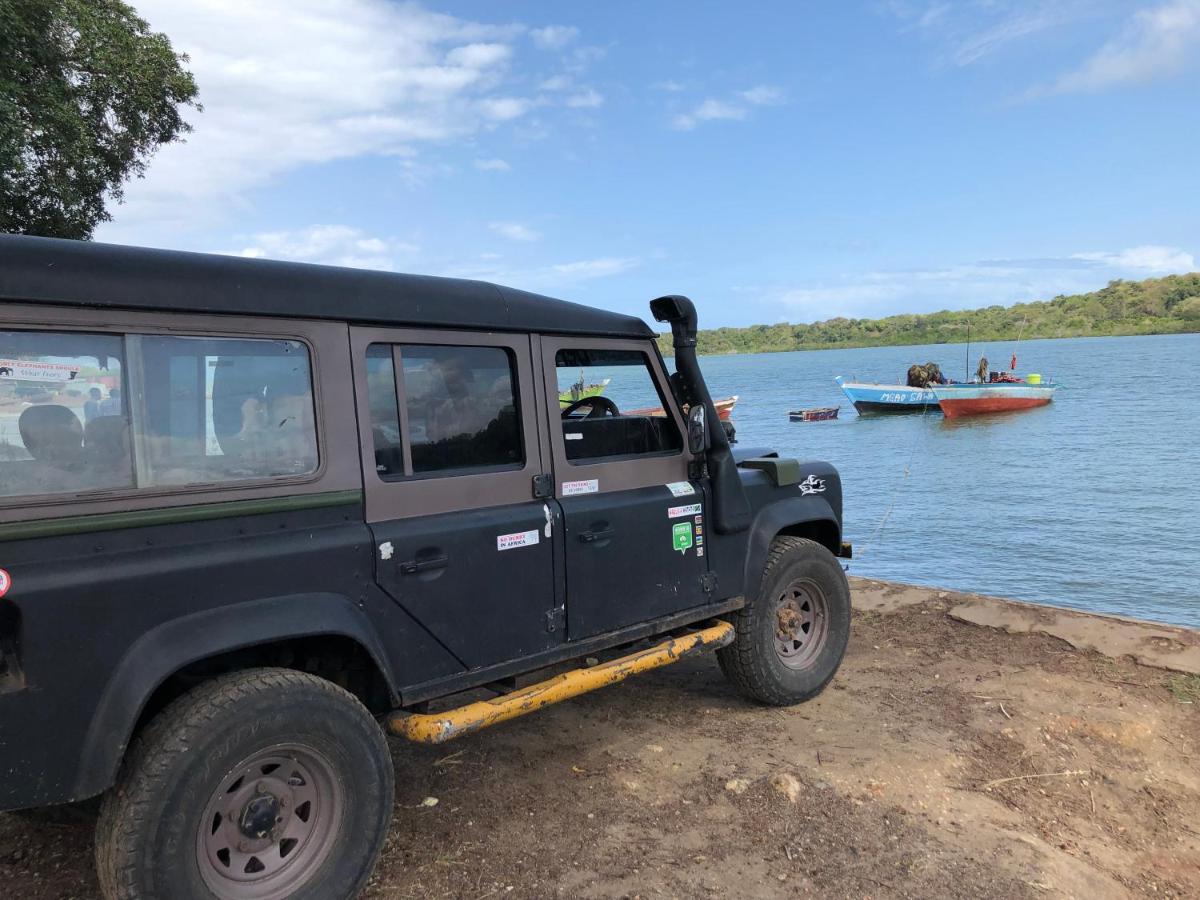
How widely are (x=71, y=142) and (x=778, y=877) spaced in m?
12.1

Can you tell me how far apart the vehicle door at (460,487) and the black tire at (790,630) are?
4.98ft

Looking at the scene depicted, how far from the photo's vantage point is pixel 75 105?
37.4 ft

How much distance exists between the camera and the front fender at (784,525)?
15.8 ft

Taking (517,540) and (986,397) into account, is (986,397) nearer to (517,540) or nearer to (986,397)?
(986,397)

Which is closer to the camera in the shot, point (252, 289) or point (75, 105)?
point (252, 289)

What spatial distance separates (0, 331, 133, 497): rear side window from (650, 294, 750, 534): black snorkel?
8.74 feet

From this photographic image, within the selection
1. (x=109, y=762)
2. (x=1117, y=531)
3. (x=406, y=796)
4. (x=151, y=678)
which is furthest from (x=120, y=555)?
(x=1117, y=531)

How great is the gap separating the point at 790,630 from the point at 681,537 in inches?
51.3

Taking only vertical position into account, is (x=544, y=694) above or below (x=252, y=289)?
below

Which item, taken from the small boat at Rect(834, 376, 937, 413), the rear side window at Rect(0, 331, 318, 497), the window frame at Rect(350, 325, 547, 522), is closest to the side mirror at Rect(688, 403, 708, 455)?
the window frame at Rect(350, 325, 547, 522)

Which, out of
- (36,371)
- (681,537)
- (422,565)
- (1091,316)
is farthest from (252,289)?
(1091,316)

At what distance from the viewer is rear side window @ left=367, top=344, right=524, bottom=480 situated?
3385 mm

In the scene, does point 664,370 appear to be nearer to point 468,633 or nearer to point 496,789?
point 468,633

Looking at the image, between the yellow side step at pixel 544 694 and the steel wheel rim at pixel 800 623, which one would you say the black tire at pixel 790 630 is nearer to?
the steel wheel rim at pixel 800 623
